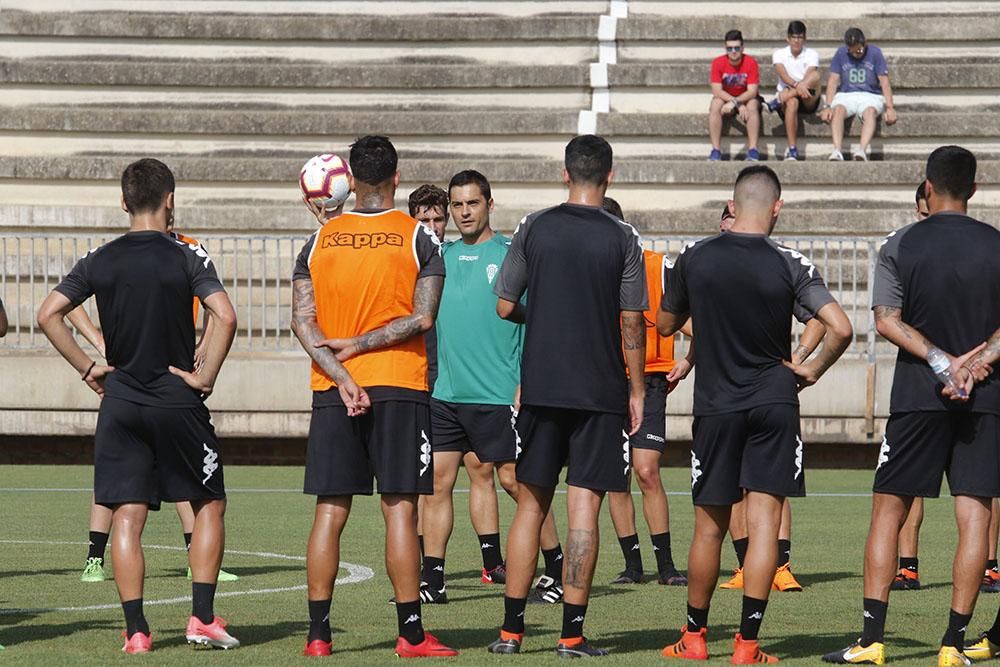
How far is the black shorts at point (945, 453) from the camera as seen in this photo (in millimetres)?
7617

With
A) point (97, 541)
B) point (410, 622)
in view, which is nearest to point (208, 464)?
point (410, 622)

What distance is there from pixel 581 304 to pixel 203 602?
7.00ft

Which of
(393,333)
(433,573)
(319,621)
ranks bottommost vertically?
(433,573)

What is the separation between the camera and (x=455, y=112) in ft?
78.3

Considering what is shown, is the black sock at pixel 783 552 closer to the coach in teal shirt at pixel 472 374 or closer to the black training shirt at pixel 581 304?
the coach in teal shirt at pixel 472 374

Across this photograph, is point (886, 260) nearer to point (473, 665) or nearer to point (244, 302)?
point (473, 665)

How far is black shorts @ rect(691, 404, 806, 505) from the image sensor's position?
25.0ft

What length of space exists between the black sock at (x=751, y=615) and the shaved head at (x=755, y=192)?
65.5 inches

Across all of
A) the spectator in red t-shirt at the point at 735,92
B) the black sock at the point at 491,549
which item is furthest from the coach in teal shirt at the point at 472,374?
the spectator in red t-shirt at the point at 735,92

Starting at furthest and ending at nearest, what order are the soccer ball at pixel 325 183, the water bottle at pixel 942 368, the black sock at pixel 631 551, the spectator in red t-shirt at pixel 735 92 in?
the spectator in red t-shirt at pixel 735 92, the black sock at pixel 631 551, the soccer ball at pixel 325 183, the water bottle at pixel 942 368

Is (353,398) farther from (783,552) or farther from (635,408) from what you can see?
(783,552)

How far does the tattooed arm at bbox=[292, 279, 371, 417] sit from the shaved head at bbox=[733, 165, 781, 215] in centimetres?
183

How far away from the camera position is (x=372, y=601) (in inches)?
380

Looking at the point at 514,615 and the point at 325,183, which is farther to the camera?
the point at 325,183
